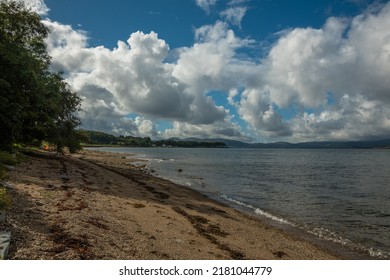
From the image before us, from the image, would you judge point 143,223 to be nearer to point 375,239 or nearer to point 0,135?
point 375,239

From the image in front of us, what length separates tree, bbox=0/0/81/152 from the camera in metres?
23.2

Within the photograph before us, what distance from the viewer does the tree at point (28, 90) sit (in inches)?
914

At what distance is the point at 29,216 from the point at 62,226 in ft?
4.40

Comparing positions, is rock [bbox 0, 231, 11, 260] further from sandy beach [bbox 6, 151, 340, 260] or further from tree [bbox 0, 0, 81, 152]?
tree [bbox 0, 0, 81, 152]

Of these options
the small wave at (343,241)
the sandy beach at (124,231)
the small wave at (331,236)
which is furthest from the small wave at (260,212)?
the sandy beach at (124,231)

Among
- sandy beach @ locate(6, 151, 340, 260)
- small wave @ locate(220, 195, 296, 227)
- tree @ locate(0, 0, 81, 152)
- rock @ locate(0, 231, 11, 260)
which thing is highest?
tree @ locate(0, 0, 81, 152)

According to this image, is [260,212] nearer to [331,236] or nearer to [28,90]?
[331,236]

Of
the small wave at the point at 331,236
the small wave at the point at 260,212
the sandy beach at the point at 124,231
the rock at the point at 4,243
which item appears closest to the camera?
the rock at the point at 4,243

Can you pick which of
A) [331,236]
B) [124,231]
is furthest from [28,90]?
[331,236]

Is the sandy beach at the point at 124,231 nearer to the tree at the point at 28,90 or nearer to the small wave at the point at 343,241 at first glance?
the small wave at the point at 343,241

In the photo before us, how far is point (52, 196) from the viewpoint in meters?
15.8

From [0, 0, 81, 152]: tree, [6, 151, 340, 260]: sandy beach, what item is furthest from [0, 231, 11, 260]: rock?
[0, 0, 81, 152]: tree
